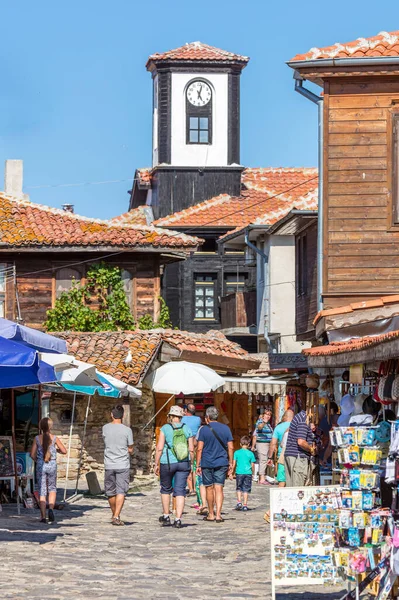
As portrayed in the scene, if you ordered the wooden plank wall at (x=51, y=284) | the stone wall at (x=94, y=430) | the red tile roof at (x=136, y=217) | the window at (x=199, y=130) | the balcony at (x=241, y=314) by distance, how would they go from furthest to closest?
the red tile roof at (x=136, y=217)
the window at (x=199, y=130)
the balcony at (x=241, y=314)
the wooden plank wall at (x=51, y=284)
the stone wall at (x=94, y=430)

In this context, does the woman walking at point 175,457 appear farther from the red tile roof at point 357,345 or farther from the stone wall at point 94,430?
the stone wall at point 94,430

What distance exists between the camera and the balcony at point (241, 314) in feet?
146

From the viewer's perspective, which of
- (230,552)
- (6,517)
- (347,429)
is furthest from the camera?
(6,517)

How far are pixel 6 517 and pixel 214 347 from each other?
15320mm

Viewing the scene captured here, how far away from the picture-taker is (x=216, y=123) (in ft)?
168

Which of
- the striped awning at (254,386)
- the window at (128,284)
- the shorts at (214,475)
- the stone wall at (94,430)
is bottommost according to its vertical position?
the stone wall at (94,430)

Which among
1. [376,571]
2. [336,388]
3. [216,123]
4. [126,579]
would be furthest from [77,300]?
[376,571]

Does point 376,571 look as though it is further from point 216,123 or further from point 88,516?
point 216,123

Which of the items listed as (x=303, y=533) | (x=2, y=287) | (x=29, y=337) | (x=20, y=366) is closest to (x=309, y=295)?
(x=2, y=287)

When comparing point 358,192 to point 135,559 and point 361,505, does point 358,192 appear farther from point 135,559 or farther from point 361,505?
point 361,505

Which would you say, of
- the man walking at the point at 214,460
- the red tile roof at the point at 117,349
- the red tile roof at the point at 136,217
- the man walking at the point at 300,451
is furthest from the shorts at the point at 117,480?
the red tile roof at the point at 136,217

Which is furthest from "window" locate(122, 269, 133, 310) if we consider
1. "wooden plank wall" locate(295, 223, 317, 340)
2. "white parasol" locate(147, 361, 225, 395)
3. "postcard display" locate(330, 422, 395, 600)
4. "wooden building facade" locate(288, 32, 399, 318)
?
"postcard display" locate(330, 422, 395, 600)

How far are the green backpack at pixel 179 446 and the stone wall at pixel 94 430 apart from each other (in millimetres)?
10154

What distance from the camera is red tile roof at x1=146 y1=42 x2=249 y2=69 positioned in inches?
1984
